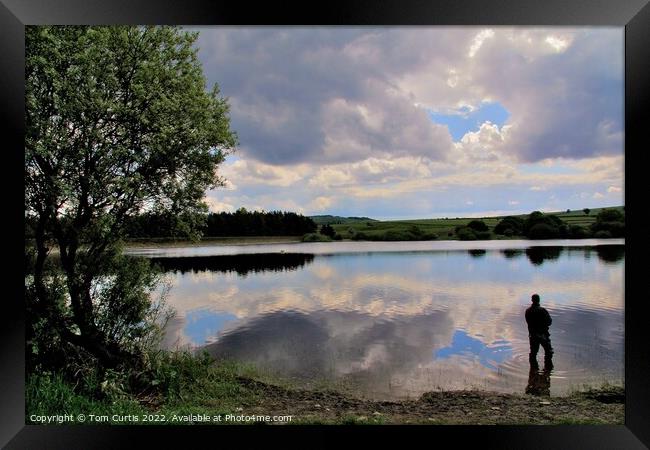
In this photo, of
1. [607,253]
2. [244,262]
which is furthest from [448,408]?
[607,253]

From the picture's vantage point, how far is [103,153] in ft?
19.6

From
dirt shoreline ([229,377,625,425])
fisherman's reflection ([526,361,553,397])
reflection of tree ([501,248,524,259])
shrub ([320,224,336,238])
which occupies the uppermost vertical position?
shrub ([320,224,336,238])

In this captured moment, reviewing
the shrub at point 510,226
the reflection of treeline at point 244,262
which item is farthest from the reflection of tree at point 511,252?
the reflection of treeline at point 244,262

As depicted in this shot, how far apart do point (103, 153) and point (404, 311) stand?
9.49 meters

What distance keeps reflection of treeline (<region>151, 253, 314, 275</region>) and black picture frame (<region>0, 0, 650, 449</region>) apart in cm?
398

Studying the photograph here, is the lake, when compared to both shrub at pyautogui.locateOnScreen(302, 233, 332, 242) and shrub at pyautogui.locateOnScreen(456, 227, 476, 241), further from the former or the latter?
shrub at pyautogui.locateOnScreen(302, 233, 332, 242)

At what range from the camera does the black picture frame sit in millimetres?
4789

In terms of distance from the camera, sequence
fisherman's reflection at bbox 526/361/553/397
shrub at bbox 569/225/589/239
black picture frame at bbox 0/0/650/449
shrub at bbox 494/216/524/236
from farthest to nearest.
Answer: shrub at bbox 494/216/524/236 < shrub at bbox 569/225/589/239 < fisherman's reflection at bbox 526/361/553/397 < black picture frame at bbox 0/0/650/449

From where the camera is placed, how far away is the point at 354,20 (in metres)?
4.88

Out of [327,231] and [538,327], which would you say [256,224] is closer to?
[327,231]

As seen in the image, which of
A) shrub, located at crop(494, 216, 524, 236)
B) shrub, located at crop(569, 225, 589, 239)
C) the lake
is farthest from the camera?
shrub, located at crop(494, 216, 524, 236)

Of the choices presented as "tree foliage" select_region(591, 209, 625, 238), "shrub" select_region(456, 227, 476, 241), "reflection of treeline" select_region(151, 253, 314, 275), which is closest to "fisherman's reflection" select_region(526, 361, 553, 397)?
"shrub" select_region(456, 227, 476, 241)

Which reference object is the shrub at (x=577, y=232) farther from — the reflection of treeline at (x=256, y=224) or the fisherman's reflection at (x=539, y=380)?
the reflection of treeline at (x=256, y=224)

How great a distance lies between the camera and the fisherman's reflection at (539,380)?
733cm
